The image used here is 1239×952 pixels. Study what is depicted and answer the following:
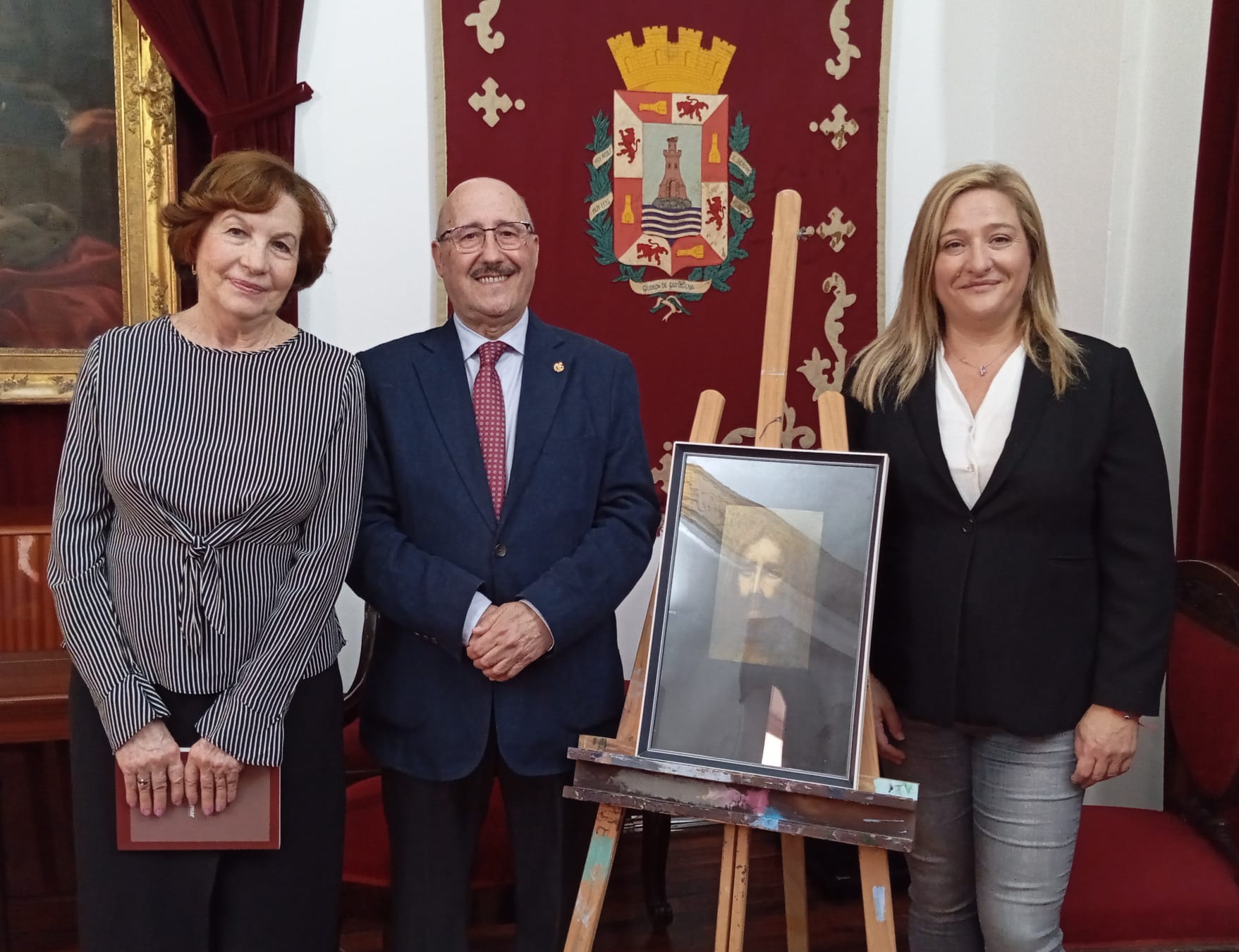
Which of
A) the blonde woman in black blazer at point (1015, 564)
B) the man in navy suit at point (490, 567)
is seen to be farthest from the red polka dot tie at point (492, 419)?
the blonde woman in black blazer at point (1015, 564)

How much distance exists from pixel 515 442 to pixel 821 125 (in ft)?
6.13

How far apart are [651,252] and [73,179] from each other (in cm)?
157

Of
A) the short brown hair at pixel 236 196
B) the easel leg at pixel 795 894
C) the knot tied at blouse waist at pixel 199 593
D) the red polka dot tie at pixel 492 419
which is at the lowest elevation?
the easel leg at pixel 795 894

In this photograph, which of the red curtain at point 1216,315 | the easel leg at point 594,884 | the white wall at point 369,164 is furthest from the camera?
the white wall at point 369,164

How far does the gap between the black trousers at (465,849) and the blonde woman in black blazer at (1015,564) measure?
1.98ft

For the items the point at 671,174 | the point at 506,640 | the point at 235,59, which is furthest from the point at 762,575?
the point at 235,59

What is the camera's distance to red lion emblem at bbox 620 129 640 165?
2.86 m

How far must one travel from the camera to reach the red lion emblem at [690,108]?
2.89m

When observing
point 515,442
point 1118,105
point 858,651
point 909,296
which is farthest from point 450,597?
point 1118,105

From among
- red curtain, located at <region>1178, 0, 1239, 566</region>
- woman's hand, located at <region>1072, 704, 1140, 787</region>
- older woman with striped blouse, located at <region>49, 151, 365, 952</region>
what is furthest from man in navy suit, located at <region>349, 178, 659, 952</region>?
red curtain, located at <region>1178, 0, 1239, 566</region>

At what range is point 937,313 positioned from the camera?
5.37 feet

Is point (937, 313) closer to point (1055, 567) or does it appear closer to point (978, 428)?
point (978, 428)

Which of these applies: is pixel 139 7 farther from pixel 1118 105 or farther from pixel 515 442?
pixel 1118 105

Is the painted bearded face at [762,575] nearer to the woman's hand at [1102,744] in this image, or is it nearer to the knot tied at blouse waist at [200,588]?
the woman's hand at [1102,744]
